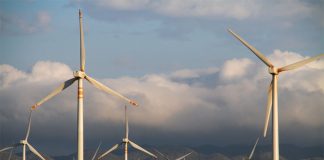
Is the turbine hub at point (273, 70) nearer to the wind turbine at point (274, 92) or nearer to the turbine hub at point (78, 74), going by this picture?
the wind turbine at point (274, 92)

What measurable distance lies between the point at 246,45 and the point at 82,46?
77.1 feet

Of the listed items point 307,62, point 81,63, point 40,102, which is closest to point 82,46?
point 81,63

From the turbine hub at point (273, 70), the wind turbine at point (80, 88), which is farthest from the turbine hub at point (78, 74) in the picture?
the turbine hub at point (273, 70)

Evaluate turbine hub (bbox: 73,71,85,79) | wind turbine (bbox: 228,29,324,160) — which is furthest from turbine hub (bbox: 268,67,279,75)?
turbine hub (bbox: 73,71,85,79)

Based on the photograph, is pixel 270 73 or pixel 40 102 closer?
pixel 40 102

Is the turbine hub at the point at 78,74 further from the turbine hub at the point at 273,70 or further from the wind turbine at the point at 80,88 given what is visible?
the turbine hub at the point at 273,70

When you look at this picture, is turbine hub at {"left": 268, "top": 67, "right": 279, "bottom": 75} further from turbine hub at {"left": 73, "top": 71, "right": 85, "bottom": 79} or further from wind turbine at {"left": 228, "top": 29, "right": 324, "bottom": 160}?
turbine hub at {"left": 73, "top": 71, "right": 85, "bottom": 79}

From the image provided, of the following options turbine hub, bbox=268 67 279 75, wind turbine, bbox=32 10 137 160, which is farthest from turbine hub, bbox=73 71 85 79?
turbine hub, bbox=268 67 279 75

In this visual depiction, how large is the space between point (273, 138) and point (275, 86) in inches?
302

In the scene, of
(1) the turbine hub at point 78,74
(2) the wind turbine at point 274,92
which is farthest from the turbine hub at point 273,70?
(1) the turbine hub at point 78,74

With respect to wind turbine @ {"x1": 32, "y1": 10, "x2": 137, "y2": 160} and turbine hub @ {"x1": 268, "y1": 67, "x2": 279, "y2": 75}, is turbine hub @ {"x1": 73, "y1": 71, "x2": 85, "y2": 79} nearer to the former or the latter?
wind turbine @ {"x1": 32, "y1": 10, "x2": 137, "y2": 160}

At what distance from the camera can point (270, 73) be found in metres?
128

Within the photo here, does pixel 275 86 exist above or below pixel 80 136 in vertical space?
above

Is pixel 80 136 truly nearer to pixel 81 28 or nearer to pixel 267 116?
pixel 81 28
